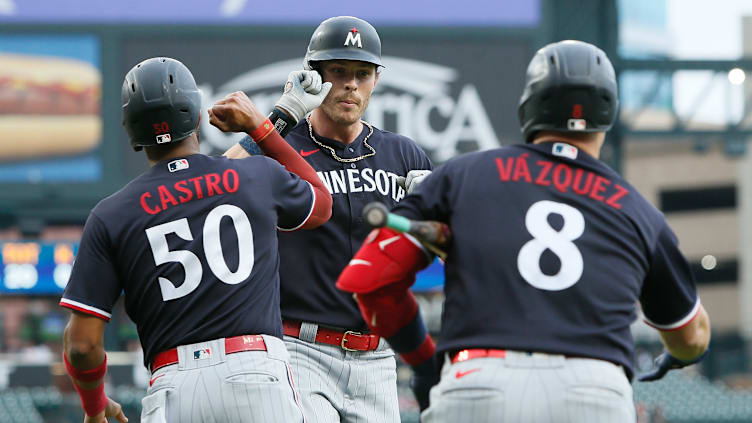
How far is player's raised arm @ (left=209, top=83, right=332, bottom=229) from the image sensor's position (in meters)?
4.73

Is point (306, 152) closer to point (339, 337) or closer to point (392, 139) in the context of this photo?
point (392, 139)

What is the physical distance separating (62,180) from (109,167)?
31.0 inches

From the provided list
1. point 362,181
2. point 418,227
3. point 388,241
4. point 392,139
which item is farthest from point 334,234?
point 418,227

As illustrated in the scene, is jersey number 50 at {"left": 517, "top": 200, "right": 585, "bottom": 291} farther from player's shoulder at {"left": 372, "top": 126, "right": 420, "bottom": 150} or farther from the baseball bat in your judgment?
player's shoulder at {"left": 372, "top": 126, "right": 420, "bottom": 150}

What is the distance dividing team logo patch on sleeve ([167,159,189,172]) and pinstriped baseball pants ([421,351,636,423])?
1.43 meters

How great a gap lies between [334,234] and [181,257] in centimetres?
119

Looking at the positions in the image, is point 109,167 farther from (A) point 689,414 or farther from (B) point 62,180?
(A) point 689,414

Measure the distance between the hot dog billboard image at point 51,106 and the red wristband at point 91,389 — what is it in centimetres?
1298

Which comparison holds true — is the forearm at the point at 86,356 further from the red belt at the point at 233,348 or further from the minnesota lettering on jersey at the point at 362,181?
the minnesota lettering on jersey at the point at 362,181

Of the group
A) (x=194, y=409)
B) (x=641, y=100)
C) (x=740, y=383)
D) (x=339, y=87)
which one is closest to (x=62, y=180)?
(x=641, y=100)

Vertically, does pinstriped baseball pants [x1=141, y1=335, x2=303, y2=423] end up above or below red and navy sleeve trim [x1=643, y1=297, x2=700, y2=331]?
below

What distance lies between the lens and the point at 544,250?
11.6 ft

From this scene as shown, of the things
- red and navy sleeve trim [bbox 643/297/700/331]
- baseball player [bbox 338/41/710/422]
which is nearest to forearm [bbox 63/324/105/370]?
baseball player [bbox 338/41/710/422]

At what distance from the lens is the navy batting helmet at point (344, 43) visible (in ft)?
17.8
